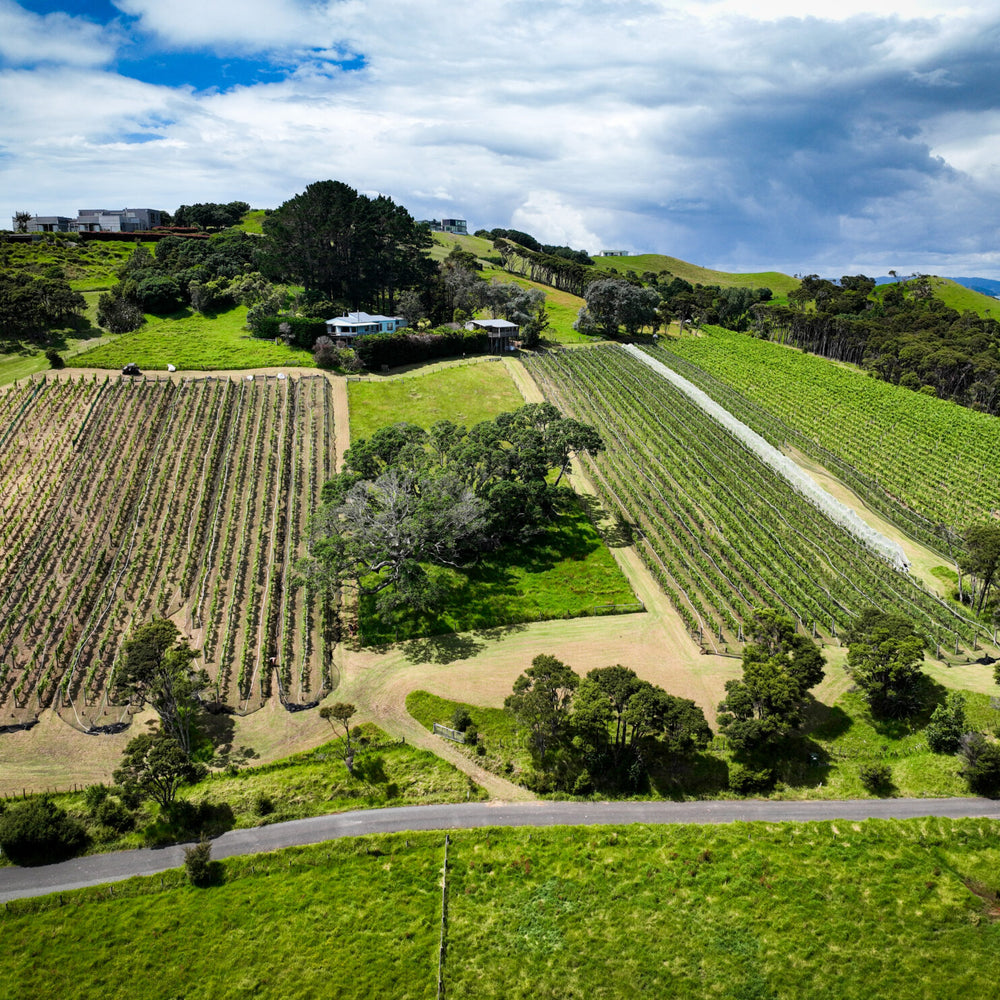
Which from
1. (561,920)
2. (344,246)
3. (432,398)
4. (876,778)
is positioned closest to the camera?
(561,920)

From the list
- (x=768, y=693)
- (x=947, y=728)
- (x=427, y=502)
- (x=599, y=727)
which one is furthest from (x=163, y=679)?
(x=947, y=728)

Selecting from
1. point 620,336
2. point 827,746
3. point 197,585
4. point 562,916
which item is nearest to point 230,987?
point 562,916

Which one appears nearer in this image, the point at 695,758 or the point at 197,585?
the point at 695,758

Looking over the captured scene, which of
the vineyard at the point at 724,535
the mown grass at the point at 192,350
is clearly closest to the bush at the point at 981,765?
the vineyard at the point at 724,535

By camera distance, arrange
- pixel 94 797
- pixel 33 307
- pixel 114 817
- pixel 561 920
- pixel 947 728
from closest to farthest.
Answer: pixel 561 920, pixel 114 817, pixel 94 797, pixel 947 728, pixel 33 307

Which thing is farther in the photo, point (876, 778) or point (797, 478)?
point (797, 478)

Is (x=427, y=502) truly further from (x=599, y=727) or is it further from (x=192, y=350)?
(x=192, y=350)

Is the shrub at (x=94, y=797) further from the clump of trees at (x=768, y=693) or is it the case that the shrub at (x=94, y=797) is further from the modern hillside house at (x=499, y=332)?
the modern hillside house at (x=499, y=332)

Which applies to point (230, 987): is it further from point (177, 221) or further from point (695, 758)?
point (177, 221)
